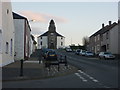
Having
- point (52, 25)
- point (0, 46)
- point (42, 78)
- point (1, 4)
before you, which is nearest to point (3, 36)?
point (0, 46)

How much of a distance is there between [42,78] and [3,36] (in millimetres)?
10255

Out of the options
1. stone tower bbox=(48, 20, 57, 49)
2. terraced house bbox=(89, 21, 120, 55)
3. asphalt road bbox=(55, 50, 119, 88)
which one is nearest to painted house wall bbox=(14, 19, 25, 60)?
asphalt road bbox=(55, 50, 119, 88)

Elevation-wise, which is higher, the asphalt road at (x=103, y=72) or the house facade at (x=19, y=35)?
the house facade at (x=19, y=35)

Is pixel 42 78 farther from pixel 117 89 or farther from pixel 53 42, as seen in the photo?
pixel 53 42

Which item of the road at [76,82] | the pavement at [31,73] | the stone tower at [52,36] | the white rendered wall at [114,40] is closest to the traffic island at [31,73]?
the pavement at [31,73]

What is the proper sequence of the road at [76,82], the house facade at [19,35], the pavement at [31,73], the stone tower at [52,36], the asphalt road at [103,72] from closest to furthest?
the road at [76,82]
the asphalt road at [103,72]
the pavement at [31,73]
the house facade at [19,35]
the stone tower at [52,36]

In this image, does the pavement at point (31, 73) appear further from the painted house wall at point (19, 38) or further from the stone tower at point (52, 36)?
the stone tower at point (52, 36)

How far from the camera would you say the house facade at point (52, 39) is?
12656 cm

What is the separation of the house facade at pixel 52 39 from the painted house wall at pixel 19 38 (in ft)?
282

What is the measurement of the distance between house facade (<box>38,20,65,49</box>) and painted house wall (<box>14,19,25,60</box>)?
85940mm

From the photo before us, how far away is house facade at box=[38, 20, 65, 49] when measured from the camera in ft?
415

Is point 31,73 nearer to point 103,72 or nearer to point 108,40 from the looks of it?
point 103,72

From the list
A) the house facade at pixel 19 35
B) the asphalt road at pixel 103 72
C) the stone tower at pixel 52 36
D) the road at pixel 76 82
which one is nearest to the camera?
the road at pixel 76 82

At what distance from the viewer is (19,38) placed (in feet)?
119
